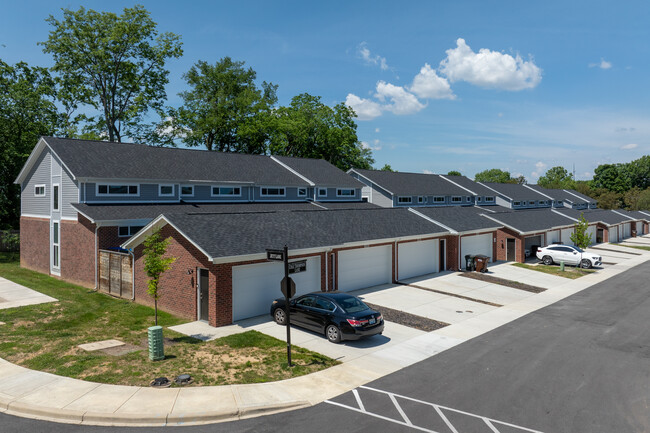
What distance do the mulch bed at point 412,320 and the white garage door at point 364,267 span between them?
4036mm

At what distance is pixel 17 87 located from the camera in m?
40.2

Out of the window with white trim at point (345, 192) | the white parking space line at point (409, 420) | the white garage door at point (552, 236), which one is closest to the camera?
the white parking space line at point (409, 420)

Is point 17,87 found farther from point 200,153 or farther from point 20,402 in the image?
point 20,402

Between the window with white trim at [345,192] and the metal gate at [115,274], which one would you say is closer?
the metal gate at [115,274]

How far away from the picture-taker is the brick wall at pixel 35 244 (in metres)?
28.2

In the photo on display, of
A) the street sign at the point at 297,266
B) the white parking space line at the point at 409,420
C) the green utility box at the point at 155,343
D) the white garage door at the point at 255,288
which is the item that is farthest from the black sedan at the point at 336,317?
the green utility box at the point at 155,343

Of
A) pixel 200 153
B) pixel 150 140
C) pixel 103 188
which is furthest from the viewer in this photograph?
pixel 150 140

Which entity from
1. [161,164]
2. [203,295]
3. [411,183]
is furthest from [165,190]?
[411,183]

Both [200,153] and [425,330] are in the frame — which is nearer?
[425,330]

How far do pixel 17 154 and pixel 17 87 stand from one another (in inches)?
298

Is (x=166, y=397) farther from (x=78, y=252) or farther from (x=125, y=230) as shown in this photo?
(x=78, y=252)

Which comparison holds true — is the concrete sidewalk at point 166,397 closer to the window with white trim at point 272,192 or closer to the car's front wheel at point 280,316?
the car's front wheel at point 280,316

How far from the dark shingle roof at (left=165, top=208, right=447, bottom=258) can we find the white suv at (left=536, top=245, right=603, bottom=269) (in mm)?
11715

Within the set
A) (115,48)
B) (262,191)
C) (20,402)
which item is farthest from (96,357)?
(115,48)
